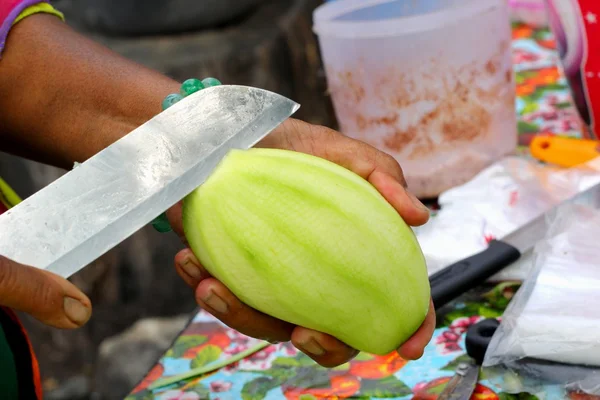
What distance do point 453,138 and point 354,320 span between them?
2.60 ft

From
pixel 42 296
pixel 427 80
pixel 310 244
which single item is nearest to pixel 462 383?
pixel 310 244

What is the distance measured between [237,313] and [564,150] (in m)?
0.87

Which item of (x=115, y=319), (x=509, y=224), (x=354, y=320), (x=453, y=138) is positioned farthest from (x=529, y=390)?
(x=115, y=319)

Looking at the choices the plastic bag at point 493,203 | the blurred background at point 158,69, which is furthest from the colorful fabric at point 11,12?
the blurred background at point 158,69

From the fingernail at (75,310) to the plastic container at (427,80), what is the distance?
92 cm

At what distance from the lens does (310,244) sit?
2.86ft

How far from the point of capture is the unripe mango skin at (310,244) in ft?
2.88

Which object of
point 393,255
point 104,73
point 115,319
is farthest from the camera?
point 115,319

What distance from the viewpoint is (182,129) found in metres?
0.94

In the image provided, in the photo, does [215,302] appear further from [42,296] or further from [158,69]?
[158,69]

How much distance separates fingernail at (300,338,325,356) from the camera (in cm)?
95

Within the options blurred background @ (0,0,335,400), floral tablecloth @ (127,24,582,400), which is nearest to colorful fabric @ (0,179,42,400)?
floral tablecloth @ (127,24,582,400)

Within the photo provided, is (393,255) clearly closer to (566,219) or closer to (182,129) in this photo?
(182,129)

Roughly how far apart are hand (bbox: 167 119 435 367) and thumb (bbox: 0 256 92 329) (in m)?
0.20
